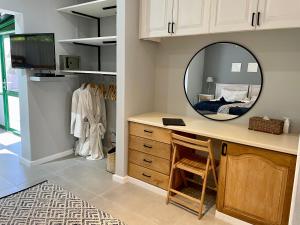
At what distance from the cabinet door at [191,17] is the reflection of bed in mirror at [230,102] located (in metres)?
0.71

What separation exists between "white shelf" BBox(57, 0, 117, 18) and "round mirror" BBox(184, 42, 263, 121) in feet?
4.28

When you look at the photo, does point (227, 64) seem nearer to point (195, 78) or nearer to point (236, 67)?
point (236, 67)

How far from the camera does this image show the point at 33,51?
119 inches

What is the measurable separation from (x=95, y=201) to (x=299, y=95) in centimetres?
234

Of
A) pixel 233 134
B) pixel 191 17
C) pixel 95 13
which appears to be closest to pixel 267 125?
pixel 233 134

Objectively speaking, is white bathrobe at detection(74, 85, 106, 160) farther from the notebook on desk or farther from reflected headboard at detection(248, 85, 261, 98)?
reflected headboard at detection(248, 85, 261, 98)

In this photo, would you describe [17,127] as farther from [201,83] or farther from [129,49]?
[201,83]

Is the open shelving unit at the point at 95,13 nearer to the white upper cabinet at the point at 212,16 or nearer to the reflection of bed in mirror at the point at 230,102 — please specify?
the white upper cabinet at the point at 212,16

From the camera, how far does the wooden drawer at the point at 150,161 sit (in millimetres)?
2619

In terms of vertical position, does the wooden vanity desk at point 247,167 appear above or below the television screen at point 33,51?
below

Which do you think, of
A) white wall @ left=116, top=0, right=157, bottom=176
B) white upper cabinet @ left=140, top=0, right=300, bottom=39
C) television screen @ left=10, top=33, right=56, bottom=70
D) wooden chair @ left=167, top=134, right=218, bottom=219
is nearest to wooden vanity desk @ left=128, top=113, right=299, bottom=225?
wooden chair @ left=167, top=134, right=218, bottom=219

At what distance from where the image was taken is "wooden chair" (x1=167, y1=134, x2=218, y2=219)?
2.19 meters

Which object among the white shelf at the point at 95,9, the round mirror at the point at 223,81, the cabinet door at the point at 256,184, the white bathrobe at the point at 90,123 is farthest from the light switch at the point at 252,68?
the white bathrobe at the point at 90,123

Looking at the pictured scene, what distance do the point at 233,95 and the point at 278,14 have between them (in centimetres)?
94
